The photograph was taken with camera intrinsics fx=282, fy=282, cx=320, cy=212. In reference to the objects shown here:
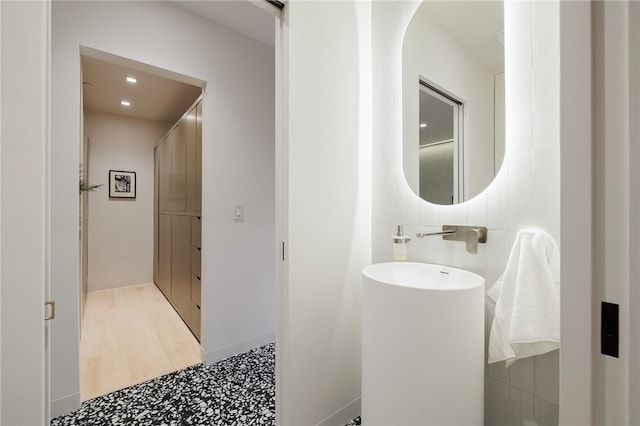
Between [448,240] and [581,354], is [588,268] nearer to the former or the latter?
[581,354]

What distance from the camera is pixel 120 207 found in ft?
14.1

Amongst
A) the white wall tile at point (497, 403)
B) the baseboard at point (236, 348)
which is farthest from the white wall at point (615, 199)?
the baseboard at point (236, 348)

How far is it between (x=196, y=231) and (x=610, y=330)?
264 cm

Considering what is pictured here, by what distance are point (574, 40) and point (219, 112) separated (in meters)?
2.20

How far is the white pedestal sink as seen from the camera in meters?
0.96

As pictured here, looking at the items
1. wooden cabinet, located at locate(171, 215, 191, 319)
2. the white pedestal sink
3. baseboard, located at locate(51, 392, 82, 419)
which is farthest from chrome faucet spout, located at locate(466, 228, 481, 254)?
wooden cabinet, located at locate(171, 215, 191, 319)

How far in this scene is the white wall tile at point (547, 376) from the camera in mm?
1042

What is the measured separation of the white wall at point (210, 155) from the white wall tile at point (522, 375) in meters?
1.85

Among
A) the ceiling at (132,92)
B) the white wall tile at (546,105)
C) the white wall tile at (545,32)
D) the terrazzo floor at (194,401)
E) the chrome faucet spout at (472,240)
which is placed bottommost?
the terrazzo floor at (194,401)

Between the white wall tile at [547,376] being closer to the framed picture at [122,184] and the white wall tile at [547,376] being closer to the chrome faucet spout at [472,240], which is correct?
the chrome faucet spout at [472,240]

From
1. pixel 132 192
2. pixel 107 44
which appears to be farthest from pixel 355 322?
pixel 132 192

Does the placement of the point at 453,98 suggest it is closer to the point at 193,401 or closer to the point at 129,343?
the point at 193,401

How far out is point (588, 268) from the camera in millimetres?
453

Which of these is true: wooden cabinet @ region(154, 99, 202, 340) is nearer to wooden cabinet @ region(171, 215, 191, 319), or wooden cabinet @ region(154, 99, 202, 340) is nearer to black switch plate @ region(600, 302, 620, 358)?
wooden cabinet @ region(171, 215, 191, 319)
